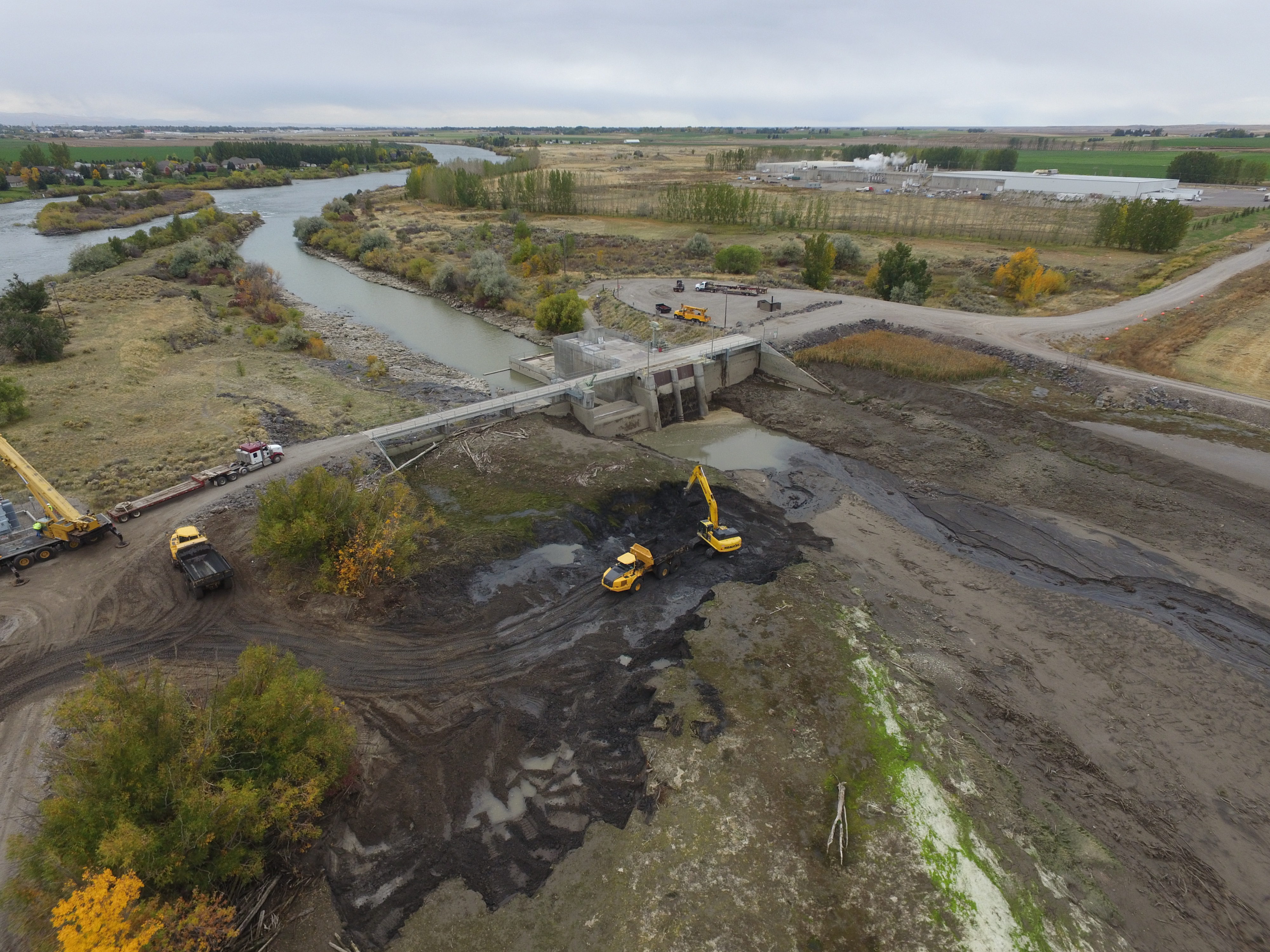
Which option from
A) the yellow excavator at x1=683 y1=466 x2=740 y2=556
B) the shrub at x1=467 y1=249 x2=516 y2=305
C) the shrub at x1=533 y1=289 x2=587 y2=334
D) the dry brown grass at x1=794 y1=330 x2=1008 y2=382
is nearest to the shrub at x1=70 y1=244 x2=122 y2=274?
the shrub at x1=467 y1=249 x2=516 y2=305

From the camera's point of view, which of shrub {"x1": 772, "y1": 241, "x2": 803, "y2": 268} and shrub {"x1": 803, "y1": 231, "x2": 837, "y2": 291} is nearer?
shrub {"x1": 803, "y1": 231, "x2": 837, "y2": 291}

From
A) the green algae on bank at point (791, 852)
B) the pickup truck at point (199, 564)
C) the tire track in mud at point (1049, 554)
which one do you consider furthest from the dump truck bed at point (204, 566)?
the tire track in mud at point (1049, 554)

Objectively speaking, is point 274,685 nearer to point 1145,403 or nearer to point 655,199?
point 1145,403

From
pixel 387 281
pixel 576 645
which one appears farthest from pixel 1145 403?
pixel 387 281

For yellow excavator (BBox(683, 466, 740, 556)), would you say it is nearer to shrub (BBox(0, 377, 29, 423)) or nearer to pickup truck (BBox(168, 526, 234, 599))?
pickup truck (BBox(168, 526, 234, 599))

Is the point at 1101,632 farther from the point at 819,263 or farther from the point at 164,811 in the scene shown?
the point at 819,263

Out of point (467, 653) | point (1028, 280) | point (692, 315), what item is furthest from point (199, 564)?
point (1028, 280)
